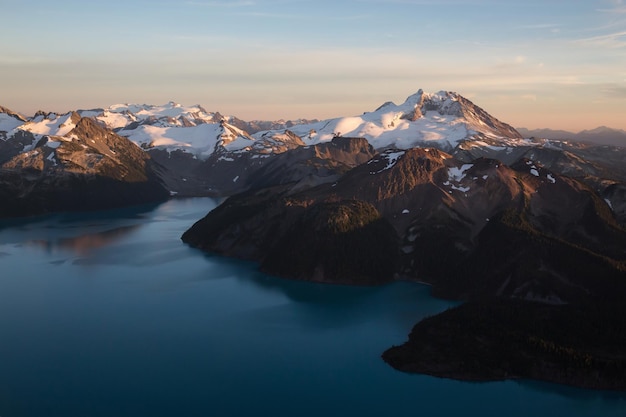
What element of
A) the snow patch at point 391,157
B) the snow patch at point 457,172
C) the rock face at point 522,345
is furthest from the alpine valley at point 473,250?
the snow patch at point 391,157

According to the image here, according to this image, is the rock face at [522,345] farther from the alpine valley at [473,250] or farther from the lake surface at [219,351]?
the lake surface at [219,351]

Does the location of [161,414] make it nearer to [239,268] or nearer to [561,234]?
[239,268]

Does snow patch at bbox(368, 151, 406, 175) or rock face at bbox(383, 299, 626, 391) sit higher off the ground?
snow patch at bbox(368, 151, 406, 175)

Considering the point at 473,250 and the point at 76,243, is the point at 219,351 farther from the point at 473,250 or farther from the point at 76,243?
the point at 76,243

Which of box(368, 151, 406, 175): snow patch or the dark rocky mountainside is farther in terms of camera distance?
box(368, 151, 406, 175): snow patch

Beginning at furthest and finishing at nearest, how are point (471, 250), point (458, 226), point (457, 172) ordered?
point (457, 172)
point (458, 226)
point (471, 250)

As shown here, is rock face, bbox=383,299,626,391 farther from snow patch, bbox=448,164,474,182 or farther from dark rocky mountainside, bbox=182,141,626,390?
snow patch, bbox=448,164,474,182

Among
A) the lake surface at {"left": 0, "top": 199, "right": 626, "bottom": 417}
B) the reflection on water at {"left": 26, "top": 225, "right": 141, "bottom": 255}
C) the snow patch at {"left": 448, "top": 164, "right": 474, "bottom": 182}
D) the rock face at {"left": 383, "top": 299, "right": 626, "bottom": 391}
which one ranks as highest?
the snow patch at {"left": 448, "top": 164, "right": 474, "bottom": 182}

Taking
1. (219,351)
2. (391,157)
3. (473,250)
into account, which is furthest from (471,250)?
(219,351)

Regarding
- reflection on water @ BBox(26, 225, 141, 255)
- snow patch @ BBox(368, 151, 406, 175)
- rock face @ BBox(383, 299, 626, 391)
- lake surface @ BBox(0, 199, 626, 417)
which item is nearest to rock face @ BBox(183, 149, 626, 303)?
snow patch @ BBox(368, 151, 406, 175)
